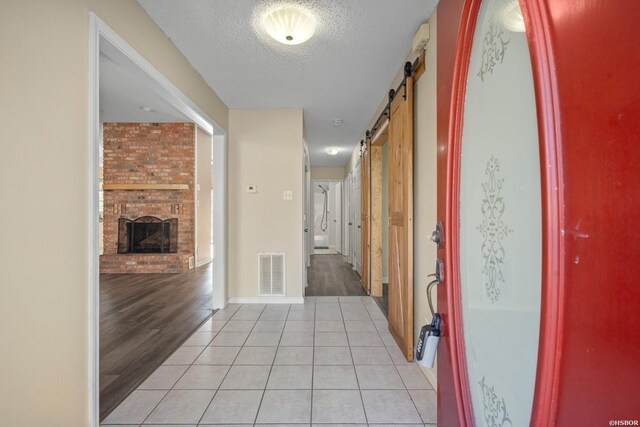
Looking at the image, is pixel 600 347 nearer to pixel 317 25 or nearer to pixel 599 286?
pixel 599 286

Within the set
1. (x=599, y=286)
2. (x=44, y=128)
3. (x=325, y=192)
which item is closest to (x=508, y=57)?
(x=599, y=286)

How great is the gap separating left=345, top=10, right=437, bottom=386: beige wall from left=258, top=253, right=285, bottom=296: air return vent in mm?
1905

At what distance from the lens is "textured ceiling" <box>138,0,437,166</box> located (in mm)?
1870

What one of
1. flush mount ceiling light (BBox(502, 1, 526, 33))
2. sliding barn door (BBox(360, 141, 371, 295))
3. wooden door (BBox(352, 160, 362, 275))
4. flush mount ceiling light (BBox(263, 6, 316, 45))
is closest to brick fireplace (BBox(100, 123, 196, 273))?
wooden door (BBox(352, 160, 362, 275))

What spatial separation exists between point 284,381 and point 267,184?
2.34 meters

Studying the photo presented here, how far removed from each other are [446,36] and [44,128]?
1.57m

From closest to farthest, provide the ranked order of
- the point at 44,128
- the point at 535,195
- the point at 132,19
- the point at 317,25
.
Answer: the point at 535,195, the point at 44,128, the point at 132,19, the point at 317,25

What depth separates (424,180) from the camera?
6.80ft

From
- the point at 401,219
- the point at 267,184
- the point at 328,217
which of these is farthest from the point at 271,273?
the point at 328,217

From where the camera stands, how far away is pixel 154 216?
5547 millimetres

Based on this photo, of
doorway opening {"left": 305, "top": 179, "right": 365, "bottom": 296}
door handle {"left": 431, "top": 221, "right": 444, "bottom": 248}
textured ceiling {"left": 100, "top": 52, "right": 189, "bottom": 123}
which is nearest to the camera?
door handle {"left": 431, "top": 221, "right": 444, "bottom": 248}

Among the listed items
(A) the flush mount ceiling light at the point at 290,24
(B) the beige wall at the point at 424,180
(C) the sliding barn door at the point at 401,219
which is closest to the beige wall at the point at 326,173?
(C) the sliding barn door at the point at 401,219

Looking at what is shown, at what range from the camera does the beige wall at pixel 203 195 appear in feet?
19.1

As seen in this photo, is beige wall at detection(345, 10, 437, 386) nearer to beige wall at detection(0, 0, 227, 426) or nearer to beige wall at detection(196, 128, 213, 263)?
beige wall at detection(0, 0, 227, 426)
